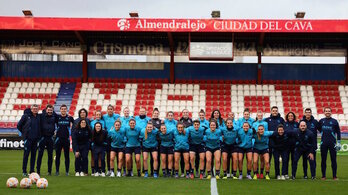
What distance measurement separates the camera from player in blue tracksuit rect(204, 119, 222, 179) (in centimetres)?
1565

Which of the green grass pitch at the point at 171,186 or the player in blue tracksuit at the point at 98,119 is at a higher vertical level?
Answer: the player in blue tracksuit at the point at 98,119

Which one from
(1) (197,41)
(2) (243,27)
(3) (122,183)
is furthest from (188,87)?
(3) (122,183)

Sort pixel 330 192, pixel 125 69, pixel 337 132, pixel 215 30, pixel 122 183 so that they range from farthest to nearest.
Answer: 1. pixel 125 69
2. pixel 215 30
3. pixel 337 132
4. pixel 122 183
5. pixel 330 192

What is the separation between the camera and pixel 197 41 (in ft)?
111

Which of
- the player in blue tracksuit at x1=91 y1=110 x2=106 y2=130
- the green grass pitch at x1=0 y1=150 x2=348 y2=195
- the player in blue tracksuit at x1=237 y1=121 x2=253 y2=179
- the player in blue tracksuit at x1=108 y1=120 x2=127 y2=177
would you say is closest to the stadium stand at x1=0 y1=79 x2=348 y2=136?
the player in blue tracksuit at x1=91 y1=110 x2=106 y2=130

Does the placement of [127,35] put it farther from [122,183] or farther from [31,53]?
[122,183]

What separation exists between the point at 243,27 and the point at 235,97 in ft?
14.7

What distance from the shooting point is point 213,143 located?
621 inches

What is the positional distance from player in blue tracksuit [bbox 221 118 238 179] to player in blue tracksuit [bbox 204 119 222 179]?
0.53 ft

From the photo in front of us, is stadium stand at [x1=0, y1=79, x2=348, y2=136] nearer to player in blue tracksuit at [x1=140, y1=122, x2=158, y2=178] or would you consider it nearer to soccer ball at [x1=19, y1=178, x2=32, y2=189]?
player in blue tracksuit at [x1=140, y1=122, x2=158, y2=178]

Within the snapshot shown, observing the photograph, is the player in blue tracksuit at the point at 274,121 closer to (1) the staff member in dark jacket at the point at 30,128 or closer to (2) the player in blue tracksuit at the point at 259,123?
(2) the player in blue tracksuit at the point at 259,123

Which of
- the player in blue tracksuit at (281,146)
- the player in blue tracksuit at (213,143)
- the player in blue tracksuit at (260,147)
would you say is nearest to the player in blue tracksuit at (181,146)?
the player in blue tracksuit at (213,143)

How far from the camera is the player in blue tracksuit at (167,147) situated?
52.2ft

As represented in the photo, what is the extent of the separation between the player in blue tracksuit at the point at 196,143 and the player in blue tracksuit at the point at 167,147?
0.51 m
